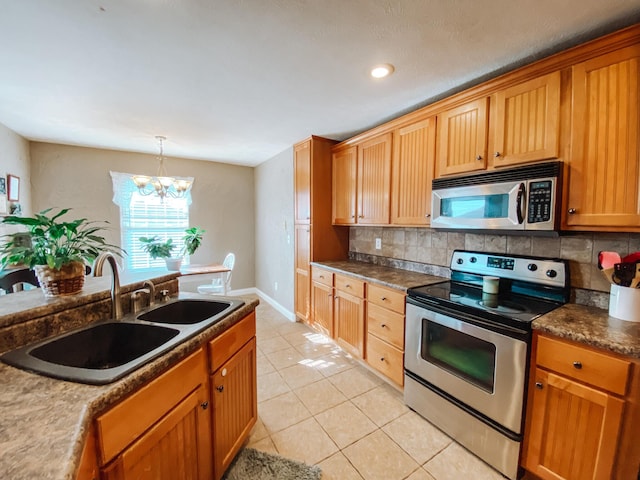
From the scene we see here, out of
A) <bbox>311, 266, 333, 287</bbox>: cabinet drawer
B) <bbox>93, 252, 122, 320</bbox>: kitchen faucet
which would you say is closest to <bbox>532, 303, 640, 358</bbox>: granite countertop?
<bbox>311, 266, 333, 287</bbox>: cabinet drawer

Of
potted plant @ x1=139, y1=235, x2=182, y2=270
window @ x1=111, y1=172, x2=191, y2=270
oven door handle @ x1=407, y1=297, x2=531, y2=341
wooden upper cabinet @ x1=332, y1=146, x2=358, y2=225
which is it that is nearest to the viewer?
oven door handle @ x1=407, y1=297, x2=531, y2=341

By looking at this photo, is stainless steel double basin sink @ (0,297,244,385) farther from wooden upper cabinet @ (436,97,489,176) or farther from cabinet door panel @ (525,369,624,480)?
wooden upper cabinet @ (436,97,489,176)

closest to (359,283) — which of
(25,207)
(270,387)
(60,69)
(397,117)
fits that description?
(270,387)

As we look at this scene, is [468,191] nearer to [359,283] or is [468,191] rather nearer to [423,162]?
[423,162]

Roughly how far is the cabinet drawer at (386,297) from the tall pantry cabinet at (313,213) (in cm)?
105

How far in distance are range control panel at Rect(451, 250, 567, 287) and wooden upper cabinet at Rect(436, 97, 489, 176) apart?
67cm

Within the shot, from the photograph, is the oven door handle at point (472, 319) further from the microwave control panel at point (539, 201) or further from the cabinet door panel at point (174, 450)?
the cabinet door panel at point (174, 450)

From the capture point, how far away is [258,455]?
5.47 ft

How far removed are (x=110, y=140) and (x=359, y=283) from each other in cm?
359

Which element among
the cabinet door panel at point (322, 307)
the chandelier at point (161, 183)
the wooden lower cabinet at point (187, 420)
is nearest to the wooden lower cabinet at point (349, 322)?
the cabinet door panel at point (322, 307)

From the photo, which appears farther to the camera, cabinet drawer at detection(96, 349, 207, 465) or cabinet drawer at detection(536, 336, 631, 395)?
cabinet drawer at detection(536, 336, 631, 395)

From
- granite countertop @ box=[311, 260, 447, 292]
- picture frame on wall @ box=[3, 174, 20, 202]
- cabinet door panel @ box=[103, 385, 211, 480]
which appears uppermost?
picture frame on wall @ box=[3, 174, 20, 202]

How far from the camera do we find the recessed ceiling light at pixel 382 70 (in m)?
1.82

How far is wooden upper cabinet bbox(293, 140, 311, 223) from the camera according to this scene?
3.33 meters
